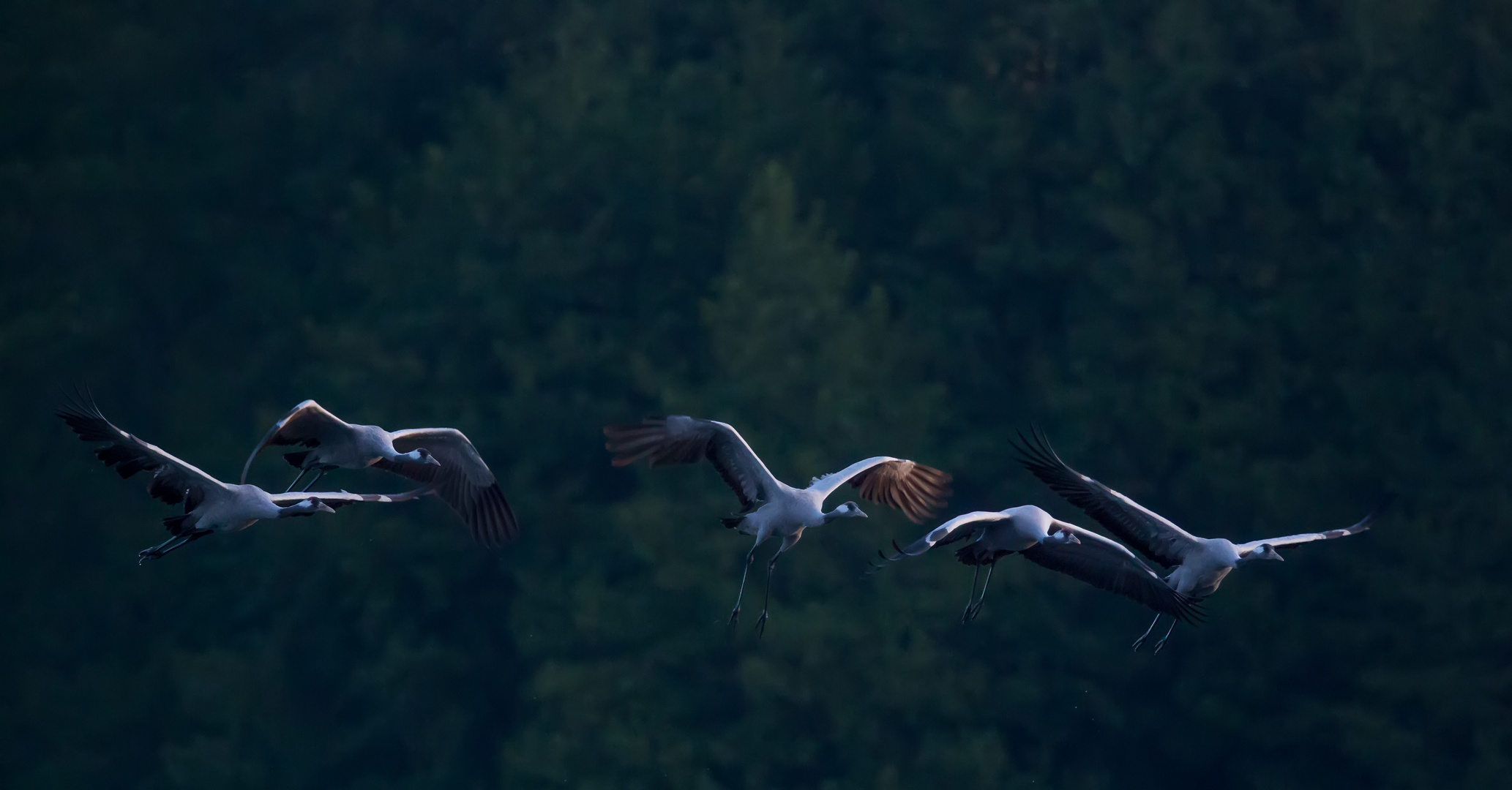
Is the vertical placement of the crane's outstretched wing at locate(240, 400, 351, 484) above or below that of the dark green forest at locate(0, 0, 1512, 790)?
above

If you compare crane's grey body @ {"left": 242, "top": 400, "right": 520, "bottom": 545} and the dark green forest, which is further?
the dark green forest

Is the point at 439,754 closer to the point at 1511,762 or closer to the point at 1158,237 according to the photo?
the point at 1158,237

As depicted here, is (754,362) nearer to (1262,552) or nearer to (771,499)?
(771,499)

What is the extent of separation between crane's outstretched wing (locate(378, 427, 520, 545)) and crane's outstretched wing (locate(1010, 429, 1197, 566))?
452cm

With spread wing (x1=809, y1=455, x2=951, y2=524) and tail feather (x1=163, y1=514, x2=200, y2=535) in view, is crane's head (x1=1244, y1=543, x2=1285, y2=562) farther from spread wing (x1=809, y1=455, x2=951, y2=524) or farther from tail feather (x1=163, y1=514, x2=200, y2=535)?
tail feather (x1=163, y1=514, x2=200, y2=535)

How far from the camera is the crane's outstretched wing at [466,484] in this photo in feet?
66.0

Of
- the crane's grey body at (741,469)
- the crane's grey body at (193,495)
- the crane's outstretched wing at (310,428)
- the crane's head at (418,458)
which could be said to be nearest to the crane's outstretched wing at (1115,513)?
the crane's grey body at (741,469)

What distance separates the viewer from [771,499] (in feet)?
61.6

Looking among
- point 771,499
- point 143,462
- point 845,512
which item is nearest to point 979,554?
point 845,512

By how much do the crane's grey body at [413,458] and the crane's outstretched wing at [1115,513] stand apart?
456 centimetres

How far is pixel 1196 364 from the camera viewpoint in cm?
3316

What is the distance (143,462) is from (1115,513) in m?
7.94

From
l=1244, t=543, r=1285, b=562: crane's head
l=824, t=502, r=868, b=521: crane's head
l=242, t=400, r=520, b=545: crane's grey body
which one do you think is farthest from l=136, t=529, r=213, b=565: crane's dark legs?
l=1244, t=543, r=1285, b=562: crane's head

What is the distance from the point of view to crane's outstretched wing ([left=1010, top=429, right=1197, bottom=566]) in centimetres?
1872
